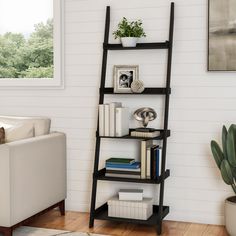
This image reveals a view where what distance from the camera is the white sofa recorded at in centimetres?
338

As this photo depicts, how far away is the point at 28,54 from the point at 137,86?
1245mm

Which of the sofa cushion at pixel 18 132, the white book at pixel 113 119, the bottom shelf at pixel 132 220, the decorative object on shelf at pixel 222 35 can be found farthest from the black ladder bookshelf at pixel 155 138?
the sofa cushion at pixel 18 132

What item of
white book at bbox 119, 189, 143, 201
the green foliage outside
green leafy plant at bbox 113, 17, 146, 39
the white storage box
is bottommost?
the white storage box

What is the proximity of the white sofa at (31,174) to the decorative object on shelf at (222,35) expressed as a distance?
4.58 feet

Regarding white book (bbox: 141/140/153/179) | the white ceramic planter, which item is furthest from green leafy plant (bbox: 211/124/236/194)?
white book (bbox: 141/140/153/179)

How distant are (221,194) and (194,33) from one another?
4.17ft

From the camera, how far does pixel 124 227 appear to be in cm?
383

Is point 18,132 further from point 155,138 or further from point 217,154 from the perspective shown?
point 217,154

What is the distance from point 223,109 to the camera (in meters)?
3.82

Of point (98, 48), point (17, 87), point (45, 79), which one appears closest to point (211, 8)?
point (98, 48)

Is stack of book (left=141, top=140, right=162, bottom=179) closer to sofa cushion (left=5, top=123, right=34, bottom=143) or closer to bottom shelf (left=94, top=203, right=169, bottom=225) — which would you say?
bottom shelf (left=94, top=203, right=169, bottom=225)

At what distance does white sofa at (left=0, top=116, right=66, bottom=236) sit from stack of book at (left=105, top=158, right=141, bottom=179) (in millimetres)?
443

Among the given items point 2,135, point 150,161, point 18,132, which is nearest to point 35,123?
point 18,132

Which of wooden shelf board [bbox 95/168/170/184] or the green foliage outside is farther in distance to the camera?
the green foliage outside
